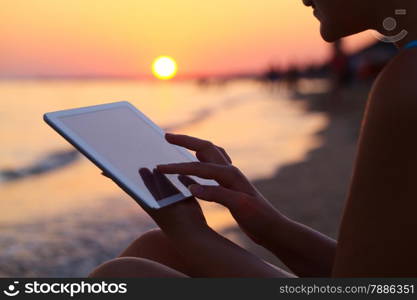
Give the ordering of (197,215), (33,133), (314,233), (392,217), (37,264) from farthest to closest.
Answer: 1. (33,133)
2. (37,264)
3. (314,233)
4. (197,215)
5. (392,217)

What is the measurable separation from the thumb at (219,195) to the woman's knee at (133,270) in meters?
0.19

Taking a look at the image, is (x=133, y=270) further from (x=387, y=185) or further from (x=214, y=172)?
(x=387, y=185)

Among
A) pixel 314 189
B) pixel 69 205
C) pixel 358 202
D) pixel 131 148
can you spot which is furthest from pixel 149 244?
pixel 314 189

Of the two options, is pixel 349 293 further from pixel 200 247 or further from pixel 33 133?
pixel 33 133

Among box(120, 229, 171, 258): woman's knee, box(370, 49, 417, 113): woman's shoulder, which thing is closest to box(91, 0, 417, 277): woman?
box(370, 49, 417, 113): woman's shoulder

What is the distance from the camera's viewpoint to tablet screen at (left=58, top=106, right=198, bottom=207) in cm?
135

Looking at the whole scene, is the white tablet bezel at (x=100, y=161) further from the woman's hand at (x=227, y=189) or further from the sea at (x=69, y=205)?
the sea at (x=69, y=205)

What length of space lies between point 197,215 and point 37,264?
7.94 feet

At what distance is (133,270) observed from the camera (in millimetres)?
1251

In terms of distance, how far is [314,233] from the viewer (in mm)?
1487

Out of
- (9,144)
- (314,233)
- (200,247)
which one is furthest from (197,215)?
(9,144)

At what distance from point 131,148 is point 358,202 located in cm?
70

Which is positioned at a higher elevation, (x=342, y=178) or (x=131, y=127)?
(x=131, y=127)

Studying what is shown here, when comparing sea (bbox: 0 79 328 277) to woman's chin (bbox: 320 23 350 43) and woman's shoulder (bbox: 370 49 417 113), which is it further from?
woman's shoulder (bbox: 370 49 417 113)
